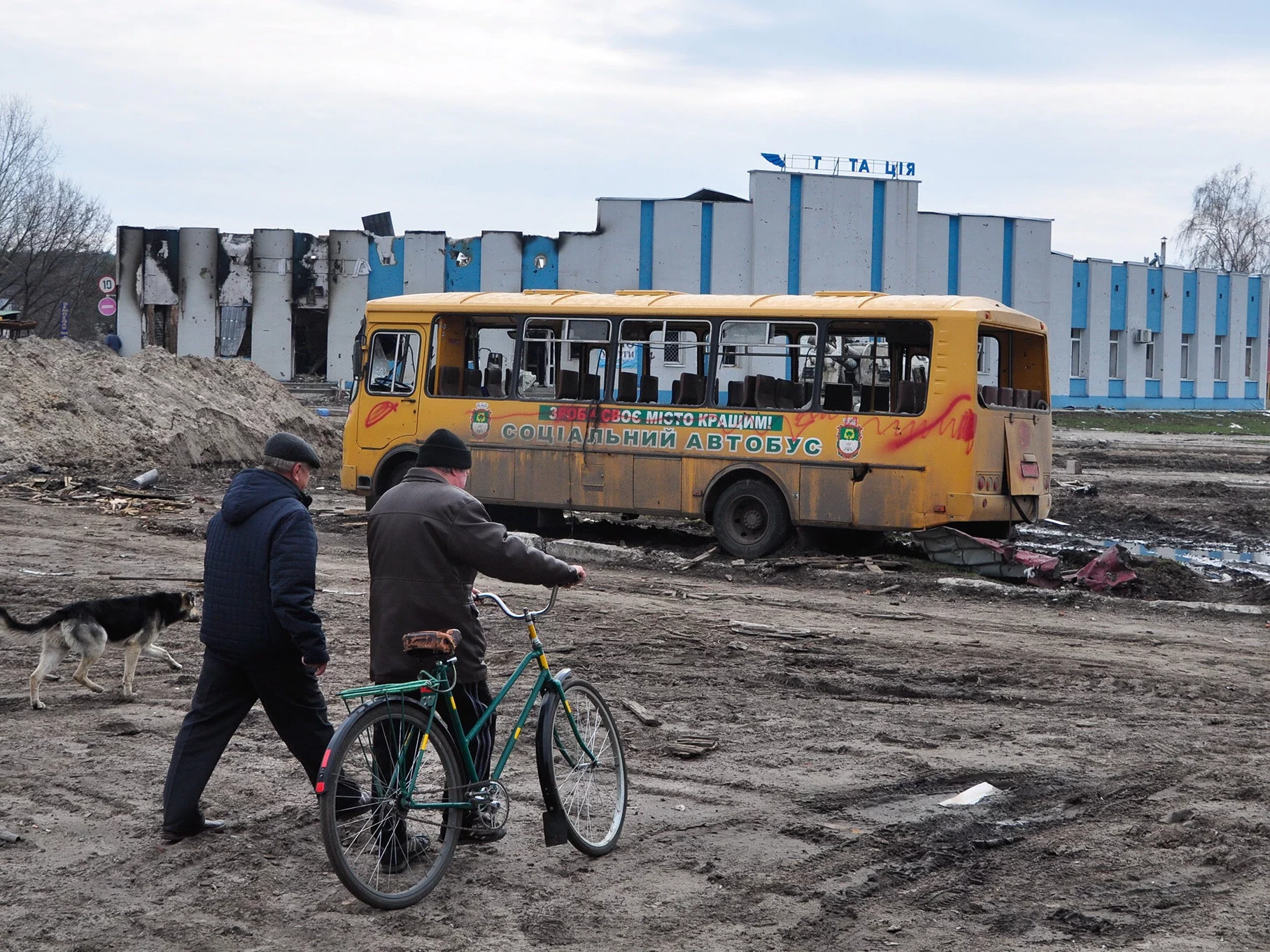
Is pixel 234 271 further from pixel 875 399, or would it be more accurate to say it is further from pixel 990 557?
pixel 990 557

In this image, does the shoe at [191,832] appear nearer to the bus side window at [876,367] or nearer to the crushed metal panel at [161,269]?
the bus side window at [876,367]

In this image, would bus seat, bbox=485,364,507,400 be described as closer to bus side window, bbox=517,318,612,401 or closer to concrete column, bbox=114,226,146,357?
bus side window, bbox=517,318,612,401

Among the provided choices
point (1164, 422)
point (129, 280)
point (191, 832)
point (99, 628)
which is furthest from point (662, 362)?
point (1164, 422)

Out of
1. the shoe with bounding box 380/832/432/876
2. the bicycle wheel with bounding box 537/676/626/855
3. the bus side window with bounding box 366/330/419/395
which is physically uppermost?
the bus side window with bounding box 366/330/419/395

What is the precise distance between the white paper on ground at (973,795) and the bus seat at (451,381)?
11.3 meters

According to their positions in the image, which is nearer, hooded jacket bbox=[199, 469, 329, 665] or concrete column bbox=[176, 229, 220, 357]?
hooded jacket bbox=[199, 469, 329, 665]

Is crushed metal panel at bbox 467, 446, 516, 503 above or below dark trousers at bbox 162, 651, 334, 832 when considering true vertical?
above

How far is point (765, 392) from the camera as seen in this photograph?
50.6 ft

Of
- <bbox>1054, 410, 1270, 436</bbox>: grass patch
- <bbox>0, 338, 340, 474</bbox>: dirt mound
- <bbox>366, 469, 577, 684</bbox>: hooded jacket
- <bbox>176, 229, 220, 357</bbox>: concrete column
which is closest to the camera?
<bbox>366, 469, 577, 684</bbox>: hooded jacket

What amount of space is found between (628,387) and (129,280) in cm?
3514

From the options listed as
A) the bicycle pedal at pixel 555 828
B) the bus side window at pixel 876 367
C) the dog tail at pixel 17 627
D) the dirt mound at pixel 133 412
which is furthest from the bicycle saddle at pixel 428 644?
the dirt mound at pixel 133 412

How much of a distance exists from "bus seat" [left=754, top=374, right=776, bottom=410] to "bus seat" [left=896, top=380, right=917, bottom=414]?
148 cm

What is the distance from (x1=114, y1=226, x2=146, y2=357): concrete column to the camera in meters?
45.9

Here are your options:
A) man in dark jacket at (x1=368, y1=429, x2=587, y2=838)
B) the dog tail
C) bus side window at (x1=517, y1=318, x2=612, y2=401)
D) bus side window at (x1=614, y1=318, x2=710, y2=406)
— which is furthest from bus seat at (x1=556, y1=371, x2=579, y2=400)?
man in dark jacket at (x1=368, y1=429, x2=587, y2=838)
